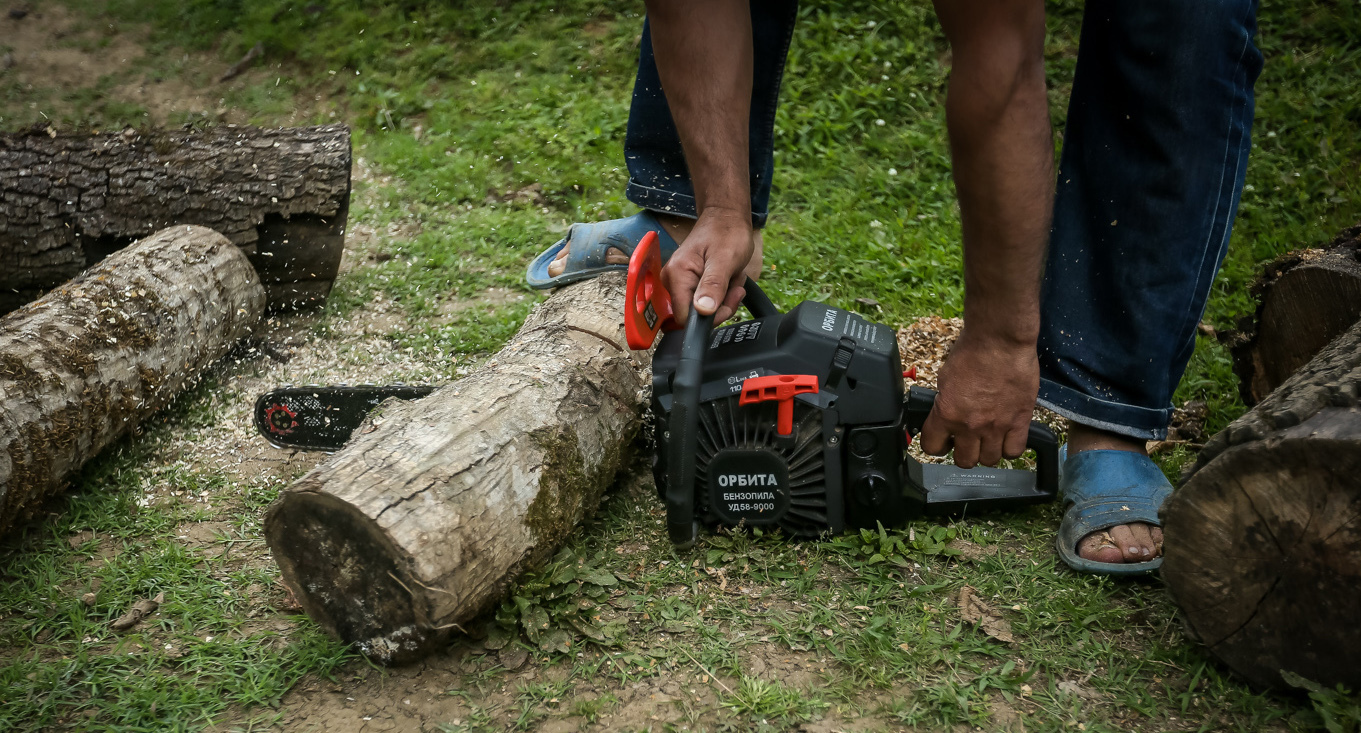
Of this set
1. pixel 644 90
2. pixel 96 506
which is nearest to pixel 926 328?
pixel 644 90

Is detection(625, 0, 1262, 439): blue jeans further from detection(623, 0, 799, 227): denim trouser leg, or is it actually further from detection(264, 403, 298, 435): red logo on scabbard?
detection(264, 403, 298, 435): red logo on scabbard

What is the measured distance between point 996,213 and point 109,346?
2485 millimetres

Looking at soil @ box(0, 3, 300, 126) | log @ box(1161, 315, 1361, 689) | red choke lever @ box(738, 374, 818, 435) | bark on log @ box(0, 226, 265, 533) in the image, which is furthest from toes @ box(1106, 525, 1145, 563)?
soil @ box(0, 3, 300, 126)

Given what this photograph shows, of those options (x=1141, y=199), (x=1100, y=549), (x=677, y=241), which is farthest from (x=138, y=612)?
(x=1141, y=199)

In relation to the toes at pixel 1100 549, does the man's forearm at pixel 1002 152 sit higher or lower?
higher

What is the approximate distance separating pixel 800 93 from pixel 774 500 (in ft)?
11.2

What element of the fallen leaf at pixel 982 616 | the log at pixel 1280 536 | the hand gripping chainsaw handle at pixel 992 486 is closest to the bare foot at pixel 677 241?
the hand gripping chainsaw handle at pixel 992 486

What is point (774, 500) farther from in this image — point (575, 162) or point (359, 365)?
point (575, 162)

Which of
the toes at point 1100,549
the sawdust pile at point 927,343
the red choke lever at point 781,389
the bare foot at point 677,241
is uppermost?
the bare foot at point 677,241

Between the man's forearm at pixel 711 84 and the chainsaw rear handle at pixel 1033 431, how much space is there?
1.97 ft

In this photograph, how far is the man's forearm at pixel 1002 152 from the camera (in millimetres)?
1679

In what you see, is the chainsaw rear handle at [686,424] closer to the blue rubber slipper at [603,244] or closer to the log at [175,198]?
the blue rubber slipper at [603,244]

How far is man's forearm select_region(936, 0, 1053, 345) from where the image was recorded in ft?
5.51

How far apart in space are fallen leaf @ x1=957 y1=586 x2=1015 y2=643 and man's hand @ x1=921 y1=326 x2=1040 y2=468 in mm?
296
